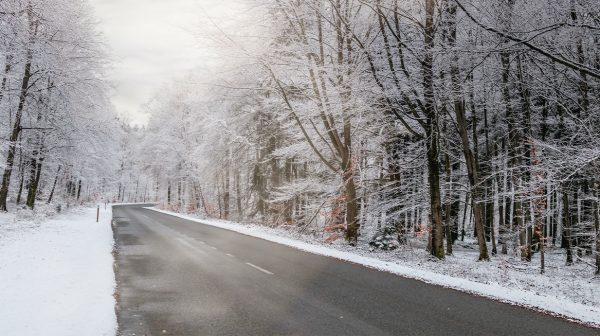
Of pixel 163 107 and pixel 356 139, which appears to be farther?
pixel 163 107

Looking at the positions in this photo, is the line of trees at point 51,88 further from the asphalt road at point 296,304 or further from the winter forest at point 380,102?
the asphalt road at point 296,304

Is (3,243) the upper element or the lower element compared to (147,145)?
lower

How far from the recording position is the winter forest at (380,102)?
41.4 feet

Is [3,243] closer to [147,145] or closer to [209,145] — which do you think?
[209,145]

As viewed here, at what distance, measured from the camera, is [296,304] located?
764 centimetres

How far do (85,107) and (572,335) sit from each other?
28444 millimetres

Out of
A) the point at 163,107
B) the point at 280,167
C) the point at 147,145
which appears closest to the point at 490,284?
the point at 280,167

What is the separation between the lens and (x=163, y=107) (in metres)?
52.2

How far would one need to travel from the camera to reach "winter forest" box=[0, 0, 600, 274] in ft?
41.4

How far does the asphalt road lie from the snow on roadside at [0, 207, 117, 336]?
16.2 inches

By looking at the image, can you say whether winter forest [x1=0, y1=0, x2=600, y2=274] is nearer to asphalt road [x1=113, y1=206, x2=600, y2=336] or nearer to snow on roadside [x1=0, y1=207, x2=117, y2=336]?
asphalt road [x1=113, y1=206, x2=600, y2=336]

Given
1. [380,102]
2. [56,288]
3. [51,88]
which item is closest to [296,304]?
[56,288]

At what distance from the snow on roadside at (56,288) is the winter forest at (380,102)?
22.5 ft

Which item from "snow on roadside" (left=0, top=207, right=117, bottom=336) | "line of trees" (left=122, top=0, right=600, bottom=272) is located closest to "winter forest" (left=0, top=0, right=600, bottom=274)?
"line of trees" (left=122, top=0, right=600, bottom=272)
